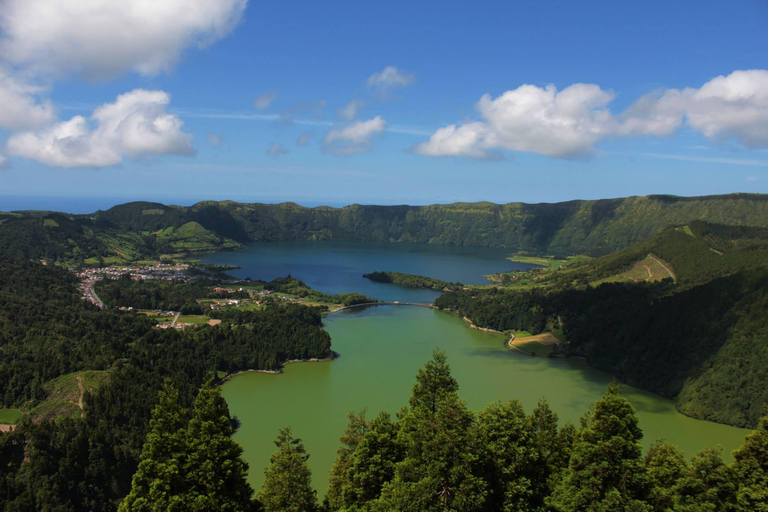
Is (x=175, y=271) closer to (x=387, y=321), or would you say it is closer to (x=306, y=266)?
(x=306, y=266)

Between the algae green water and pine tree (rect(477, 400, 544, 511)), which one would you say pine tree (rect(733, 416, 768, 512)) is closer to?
pine tree (rect(477, 400, 544, 511))

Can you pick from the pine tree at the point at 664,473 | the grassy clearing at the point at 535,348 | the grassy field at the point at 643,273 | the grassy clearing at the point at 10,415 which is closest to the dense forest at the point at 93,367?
the grassy clearing at the point at 10,415

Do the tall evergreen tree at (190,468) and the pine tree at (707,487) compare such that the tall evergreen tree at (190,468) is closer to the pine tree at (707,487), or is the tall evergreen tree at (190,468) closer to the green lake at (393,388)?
the green lake at (393,388)

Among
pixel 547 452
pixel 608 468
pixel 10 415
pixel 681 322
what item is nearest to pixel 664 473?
pixel 547 452

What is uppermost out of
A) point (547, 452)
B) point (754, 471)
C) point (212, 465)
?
point (212, 465)

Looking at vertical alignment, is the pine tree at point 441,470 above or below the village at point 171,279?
above

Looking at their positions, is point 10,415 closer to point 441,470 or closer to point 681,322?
point 441,470

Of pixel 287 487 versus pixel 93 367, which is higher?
pixel 287 487

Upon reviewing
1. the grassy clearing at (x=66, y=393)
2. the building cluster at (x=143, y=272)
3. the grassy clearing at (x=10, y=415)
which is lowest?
the grassy clearing at (x=10, y=415)
